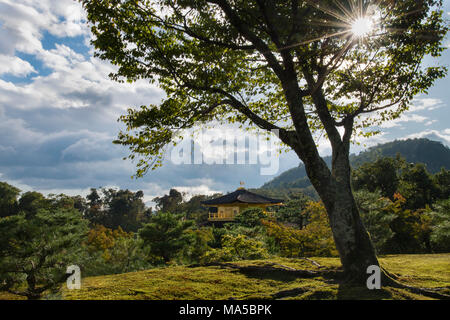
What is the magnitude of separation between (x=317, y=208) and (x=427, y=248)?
27.7ft

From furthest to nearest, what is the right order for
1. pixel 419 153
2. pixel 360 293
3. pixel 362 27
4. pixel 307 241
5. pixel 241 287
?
pixel 419 153
pixel 307 241
pixel 362 27
pixel 241 287
pixel 360 293

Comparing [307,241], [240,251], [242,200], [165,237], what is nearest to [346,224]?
[240,251]

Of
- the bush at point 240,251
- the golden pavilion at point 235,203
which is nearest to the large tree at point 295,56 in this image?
the bush at point 240,251

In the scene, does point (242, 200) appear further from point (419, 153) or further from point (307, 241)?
point (419, 153)

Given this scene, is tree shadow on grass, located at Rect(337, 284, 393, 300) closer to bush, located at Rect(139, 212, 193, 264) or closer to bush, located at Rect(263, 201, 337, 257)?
bush, located at Rect(263, 201, 337, 257)

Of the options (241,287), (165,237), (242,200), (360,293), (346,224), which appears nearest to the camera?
(360,293)

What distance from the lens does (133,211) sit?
42406mm

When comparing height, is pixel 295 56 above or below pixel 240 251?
above

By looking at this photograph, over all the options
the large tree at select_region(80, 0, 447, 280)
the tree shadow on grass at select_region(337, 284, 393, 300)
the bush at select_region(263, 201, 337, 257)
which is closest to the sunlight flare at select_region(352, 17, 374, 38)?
→ the large tree at select_region(80, 0, 447, 280)

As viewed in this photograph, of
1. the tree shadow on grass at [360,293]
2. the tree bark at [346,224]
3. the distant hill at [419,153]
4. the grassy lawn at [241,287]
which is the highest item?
the distant hill at [419,153]

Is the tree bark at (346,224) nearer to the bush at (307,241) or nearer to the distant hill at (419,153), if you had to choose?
the bush at (307,241)

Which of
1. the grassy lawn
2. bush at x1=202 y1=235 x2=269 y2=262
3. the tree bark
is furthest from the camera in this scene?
bush at x1=202 y1=235 x2=269 y2=262
